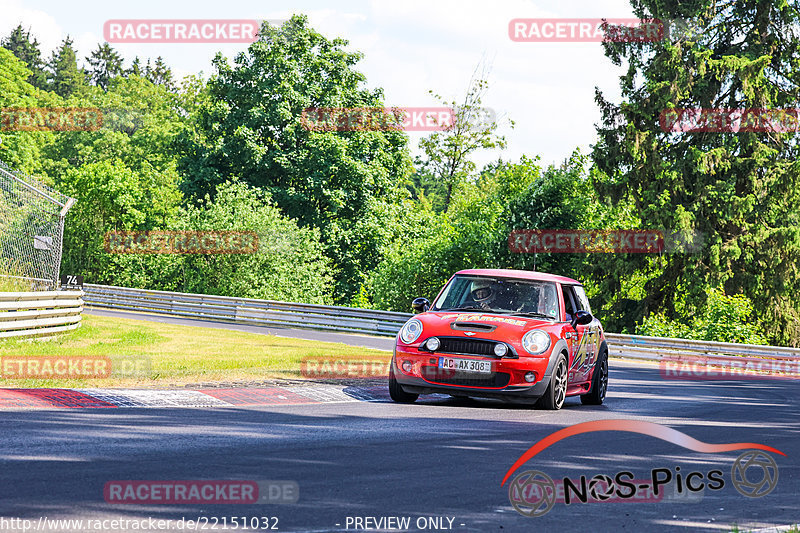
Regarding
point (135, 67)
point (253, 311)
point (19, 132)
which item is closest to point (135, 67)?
point (135, 67)

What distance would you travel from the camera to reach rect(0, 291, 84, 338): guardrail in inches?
724

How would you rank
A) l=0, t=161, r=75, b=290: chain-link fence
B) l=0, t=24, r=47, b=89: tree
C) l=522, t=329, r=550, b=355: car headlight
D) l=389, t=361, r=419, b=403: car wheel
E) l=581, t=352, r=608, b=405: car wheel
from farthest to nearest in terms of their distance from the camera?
l=0, t=24, r=47, b=89: tree < l=0, t=161, r=75, b=290: chain-link fence < l=581, t=352, r=608, b=405: car wheel < l=389, t=361, r=419, b=403: car wheel < l=522, t=329, r=550, b=355: car headlight

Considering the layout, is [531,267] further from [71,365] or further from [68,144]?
[68,144]

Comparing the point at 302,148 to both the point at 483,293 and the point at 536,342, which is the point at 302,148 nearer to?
the point at 483,293

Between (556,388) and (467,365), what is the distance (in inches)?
54.3

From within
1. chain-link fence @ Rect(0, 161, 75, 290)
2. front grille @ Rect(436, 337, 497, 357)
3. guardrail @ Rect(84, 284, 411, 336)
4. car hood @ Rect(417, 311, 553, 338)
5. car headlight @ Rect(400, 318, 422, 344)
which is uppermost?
chain-link fence @ Rect(0, 161, 75, 290)

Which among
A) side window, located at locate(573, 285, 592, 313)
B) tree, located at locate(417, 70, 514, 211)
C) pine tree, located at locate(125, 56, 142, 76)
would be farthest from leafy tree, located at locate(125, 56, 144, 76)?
side window, located at locate(573, 285, 592, 313)

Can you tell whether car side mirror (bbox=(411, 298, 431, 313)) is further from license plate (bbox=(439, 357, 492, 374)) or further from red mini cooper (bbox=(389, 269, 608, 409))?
license plate (bbox=(439, 357, 492, 374))

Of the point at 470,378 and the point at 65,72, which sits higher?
the point at 65,72

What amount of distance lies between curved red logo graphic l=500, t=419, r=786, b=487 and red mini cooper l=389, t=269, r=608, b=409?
Answer: 0.99 metres

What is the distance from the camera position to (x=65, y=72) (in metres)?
118

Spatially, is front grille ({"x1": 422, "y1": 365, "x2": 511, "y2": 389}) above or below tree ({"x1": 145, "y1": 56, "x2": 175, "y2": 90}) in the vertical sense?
below

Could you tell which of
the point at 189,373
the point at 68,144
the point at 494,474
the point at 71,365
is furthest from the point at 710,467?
the point at 68,144

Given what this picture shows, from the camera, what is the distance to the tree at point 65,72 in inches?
4604
